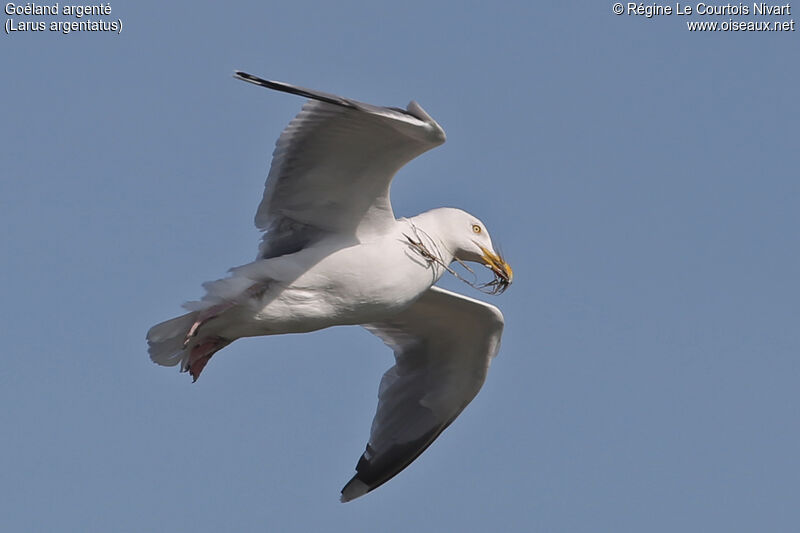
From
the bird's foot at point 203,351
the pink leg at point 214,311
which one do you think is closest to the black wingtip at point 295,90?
the pink leg at point 214,311

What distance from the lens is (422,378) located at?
540 inches

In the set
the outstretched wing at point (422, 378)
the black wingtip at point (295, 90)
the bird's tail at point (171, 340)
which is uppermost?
the black wingtip at point (295, 90)

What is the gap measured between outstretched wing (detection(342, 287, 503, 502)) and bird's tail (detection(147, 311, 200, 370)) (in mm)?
2423

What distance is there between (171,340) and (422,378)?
2.89 m

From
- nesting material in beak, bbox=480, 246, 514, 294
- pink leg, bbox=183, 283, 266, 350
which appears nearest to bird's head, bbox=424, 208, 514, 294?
nesting material in beak, bbox=480, 246, 514, 294

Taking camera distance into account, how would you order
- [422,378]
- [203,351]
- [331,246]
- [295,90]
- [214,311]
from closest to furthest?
[295,90]
[214,311]
[331,246]
[203,351]
[422,378]

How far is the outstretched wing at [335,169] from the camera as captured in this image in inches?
428

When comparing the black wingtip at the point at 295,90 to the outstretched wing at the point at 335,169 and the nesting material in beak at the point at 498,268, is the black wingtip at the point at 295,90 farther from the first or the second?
the nesting material in beak at the point at 498,268

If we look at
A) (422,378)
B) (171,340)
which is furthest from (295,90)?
(422,378)

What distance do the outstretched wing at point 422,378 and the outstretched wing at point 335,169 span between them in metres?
1.65

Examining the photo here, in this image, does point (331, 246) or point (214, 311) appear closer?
point (214, 311)

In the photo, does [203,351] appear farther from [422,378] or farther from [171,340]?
[422,378]

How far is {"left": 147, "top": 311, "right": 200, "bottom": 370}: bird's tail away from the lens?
11500 mm

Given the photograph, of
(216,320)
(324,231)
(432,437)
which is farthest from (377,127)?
(432,437)
